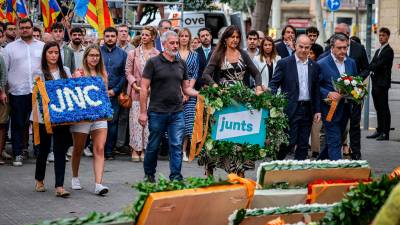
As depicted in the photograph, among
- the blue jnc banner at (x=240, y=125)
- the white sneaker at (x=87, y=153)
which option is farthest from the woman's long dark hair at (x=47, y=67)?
the white sneaker at (x=87, y=153)

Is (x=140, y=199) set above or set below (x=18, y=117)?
above

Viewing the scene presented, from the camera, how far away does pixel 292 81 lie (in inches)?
487

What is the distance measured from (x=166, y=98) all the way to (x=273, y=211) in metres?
5.47

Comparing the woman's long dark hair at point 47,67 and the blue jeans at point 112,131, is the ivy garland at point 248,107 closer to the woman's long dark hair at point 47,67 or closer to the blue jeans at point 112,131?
the woman's long dark hair at point 47,67

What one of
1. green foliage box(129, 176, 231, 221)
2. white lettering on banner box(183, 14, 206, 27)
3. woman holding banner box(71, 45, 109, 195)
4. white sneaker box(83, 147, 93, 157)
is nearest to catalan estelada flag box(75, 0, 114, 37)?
white sneaker box(83, 147, 93, 157)

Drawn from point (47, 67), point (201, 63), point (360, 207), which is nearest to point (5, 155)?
point (201, 63)

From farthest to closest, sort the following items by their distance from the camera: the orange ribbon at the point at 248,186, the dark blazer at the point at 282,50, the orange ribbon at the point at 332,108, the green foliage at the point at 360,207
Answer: the dark blazer at the point at 282,50, the orange ribbon at the point at 332,108, the orange ribbon at the point at 248,186, the green foliage at the point at 360,207

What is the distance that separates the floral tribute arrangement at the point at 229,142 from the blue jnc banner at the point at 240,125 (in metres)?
0.04

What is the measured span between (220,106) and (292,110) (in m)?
1.81

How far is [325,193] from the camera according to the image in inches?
269

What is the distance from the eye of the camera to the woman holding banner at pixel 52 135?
443 inches

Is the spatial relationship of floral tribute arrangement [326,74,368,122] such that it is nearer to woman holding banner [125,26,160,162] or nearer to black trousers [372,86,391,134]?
woman holding banner [125,26,160,162]

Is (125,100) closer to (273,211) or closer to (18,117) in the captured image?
(18,117)

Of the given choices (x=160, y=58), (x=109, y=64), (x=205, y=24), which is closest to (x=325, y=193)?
(x=160, y=58)
